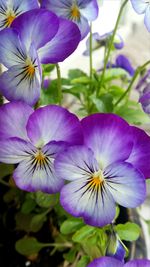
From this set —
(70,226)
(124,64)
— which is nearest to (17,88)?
(70,226)

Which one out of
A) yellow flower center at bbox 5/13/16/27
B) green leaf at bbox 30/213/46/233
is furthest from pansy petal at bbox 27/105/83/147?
green leaf at bbox 30/213/46/233

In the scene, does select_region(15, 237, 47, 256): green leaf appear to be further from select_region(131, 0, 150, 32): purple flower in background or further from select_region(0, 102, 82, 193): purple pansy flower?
select_region(131, 0, 150, 32): purple flower in background

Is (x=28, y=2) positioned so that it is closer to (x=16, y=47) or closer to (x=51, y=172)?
(x=16, y=47)

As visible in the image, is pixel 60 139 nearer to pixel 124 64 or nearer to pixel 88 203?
pixel 88 203

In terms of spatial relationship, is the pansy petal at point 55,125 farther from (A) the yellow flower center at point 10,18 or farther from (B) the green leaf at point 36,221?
(B) the green leaf at point 36,221

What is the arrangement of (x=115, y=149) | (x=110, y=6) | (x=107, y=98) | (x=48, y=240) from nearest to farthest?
(x=115, y=149) → (x=107, y=98) → (x=48, y=240) → (x=110, y=6)

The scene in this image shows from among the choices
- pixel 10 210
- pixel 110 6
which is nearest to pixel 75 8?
pixel 10 210
